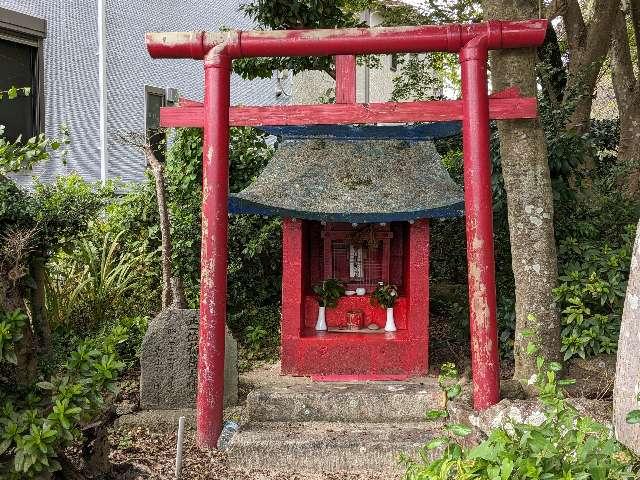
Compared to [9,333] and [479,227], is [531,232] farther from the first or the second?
[9,333]

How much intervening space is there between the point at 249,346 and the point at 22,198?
3822 millimetres

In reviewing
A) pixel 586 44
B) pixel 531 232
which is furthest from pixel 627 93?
pixel 531 232

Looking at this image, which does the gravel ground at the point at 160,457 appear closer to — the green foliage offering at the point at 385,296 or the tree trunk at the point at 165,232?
the tree trunk at the point at 165,232

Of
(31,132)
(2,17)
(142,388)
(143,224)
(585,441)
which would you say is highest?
(2,17)

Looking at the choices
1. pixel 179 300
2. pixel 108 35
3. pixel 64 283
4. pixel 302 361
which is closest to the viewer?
pixel 179 300

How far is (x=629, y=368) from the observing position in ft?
15.2

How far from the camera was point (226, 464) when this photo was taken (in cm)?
595

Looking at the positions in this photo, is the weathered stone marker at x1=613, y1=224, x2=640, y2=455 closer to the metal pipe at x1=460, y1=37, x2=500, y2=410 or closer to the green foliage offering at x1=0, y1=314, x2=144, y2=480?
the metal pipe at x1=460, y1=37, x2=500, y2=410

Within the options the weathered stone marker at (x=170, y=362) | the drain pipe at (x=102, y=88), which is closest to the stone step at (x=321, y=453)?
the weathered stone marker at (x=170, y=362)

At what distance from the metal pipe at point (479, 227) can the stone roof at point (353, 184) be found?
3.97 ft

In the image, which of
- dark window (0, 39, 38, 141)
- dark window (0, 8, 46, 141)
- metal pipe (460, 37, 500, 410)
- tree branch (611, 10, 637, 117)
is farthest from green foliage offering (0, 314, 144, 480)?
tree branch (611, 10, 637, 117)

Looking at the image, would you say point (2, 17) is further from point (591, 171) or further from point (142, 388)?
point (591, 171)

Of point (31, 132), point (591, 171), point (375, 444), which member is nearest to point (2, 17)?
point (31, 132)

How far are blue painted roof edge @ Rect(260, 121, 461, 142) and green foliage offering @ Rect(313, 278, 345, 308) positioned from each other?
1729mm
